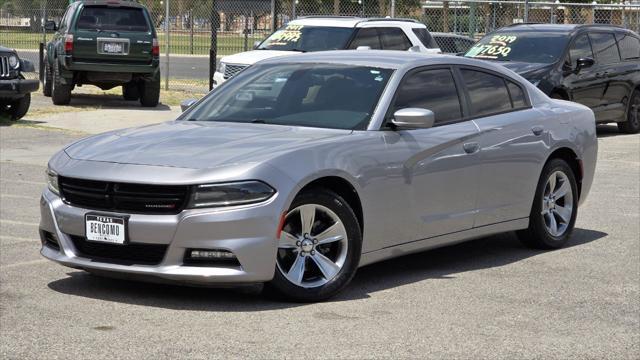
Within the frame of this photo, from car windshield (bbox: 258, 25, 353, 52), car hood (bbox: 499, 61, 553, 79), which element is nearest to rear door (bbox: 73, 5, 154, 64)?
car windshield (bbox: 258, 25, 353, 52)

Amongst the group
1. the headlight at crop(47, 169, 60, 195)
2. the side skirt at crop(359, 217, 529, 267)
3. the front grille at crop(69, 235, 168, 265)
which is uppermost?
the headlight at crop(47, 169, 60, 195)

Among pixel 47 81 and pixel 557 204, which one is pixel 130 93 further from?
pixel 557 204

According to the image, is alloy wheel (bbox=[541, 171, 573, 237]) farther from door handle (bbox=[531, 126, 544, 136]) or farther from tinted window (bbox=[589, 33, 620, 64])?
tinted window (bbox=[589, 33, 620, 64])

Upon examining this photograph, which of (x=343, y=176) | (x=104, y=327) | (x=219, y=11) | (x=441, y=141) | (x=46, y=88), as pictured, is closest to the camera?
(x=104, y=327)

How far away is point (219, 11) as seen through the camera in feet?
93.9

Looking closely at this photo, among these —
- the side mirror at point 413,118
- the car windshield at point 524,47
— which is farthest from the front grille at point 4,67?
the side mirror at point 413,118

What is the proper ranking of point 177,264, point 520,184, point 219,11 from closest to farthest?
point 177,264 → point 520,184 → point 219,11

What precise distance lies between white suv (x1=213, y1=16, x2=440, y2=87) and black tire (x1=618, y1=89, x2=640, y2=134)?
10.9ft

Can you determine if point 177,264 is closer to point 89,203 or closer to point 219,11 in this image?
point 89,203

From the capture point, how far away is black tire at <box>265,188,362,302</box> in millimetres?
6918

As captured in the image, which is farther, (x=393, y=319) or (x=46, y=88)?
(x=46, y=88)

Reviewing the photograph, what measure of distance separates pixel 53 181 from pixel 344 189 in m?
1.73

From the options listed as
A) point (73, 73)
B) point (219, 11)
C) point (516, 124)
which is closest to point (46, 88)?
point (73, 73)

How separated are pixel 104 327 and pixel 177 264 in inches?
23.8
